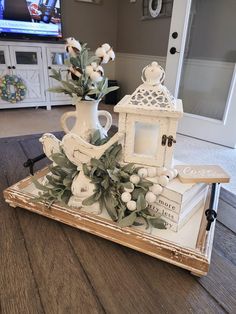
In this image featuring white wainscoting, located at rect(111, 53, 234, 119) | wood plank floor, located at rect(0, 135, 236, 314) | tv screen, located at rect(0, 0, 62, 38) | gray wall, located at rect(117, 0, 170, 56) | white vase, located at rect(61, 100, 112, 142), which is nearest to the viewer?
wood plank floor, located at rect(0, 135, 236, 314)

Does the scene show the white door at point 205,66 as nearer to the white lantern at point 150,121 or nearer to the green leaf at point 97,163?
the white lantern at point 150,121

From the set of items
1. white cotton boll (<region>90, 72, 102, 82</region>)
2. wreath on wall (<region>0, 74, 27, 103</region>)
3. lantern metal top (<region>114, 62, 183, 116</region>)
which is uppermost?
white cotton boll (<region>90, 72, 102, 82</region>)

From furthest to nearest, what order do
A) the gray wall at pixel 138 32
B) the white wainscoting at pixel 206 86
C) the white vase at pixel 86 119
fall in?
the gray wall at pixel 138 32
the white wainscoting at pixel 206 86
the white vase at pixel 86 119

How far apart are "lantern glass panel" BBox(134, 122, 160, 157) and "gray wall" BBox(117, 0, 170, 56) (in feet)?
8.22

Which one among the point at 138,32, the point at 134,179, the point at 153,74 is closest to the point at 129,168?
the point at 134,179

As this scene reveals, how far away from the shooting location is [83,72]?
647 mm

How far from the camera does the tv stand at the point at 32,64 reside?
2.71 metres

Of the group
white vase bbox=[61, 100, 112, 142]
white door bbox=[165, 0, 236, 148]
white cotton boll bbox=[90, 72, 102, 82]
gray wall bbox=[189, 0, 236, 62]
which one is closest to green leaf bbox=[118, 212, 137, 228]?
white vase bbox=[61, 100, 112, 142]

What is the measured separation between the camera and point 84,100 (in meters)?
0.69

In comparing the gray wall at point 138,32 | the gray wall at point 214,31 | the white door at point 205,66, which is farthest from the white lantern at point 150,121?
the gray wall at point 138,32

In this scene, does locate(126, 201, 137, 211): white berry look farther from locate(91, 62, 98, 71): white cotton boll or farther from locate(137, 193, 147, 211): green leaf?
locate(91, 62, 98, 71): white cotton boll

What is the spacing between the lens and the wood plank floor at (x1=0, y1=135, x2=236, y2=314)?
0.43 metres

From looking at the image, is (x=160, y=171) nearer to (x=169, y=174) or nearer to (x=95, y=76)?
(x=169, y=174)

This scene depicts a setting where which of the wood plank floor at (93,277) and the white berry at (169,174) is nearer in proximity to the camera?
the wood plank floor at (93,277)
